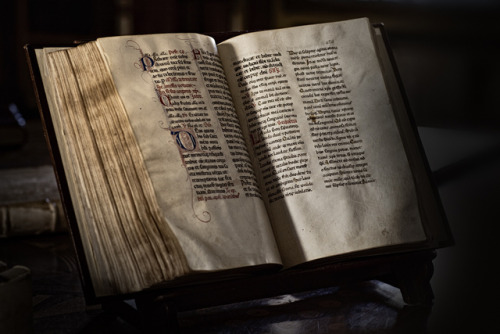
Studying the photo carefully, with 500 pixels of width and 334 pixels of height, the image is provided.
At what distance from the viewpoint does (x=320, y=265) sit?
47.4 inches

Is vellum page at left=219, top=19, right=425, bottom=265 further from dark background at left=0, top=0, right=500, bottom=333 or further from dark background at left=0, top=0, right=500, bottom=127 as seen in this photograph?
dark background at left=0, top=0, right=500, bottom=127

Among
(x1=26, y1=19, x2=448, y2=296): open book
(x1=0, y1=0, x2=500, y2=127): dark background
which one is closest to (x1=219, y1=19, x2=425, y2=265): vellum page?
(x1=26, y1=19, x2=448, y2=296): open book

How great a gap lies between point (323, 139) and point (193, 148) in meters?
0.27

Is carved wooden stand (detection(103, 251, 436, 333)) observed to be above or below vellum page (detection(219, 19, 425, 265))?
below

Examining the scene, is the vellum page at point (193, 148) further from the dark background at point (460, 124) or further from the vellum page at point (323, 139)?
the dark background at point (460, 124)

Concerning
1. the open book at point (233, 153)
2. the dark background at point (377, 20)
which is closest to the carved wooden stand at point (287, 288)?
the open book at point (233, 153)

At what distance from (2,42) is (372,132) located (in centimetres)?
596

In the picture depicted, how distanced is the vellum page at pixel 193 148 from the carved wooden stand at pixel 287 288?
8 centimetres

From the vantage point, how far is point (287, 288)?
119 centimetres

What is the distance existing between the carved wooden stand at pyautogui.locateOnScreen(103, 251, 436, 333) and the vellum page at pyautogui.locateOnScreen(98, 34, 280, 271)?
0.25 feet

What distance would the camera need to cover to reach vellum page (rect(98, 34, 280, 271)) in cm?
109

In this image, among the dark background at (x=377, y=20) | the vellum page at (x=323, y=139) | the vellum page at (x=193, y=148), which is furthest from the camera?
the dark background at (x=377, y=20)

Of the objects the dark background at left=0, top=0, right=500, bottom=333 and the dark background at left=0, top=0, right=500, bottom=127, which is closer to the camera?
the dark background at left=0, top=0, right=500, bottom=333

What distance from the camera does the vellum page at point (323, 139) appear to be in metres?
1.19
